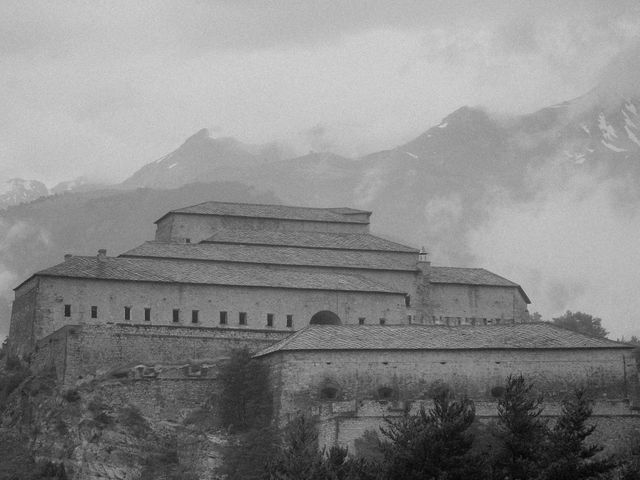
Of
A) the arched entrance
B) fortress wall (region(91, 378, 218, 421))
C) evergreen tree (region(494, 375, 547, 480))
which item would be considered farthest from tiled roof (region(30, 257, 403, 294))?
evergreen tree (region(494, 375, 547, 480))

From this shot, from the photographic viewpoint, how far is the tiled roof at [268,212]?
3536 inches

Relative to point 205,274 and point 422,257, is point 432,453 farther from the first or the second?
point 422,257

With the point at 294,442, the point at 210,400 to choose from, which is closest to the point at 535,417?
the point at 294,442

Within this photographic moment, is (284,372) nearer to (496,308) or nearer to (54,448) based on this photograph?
(54,448)

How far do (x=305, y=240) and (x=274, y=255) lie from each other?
4.05 metres

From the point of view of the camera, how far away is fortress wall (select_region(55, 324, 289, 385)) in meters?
70.9

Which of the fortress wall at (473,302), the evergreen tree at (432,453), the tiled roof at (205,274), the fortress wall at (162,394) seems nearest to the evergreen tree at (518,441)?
the evergreen tree at (432,453)

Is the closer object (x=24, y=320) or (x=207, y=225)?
(x=24, y=320)

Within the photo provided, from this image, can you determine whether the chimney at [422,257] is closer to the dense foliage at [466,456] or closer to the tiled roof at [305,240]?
the tiled roof at [305,240]

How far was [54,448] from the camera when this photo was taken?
67.0 metres

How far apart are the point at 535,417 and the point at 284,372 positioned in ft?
44.8

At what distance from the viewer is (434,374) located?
6888 centimetres

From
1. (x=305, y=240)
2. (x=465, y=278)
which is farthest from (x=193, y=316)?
(x=465, y=278)

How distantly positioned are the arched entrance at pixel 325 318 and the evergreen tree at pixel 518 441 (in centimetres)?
2399
